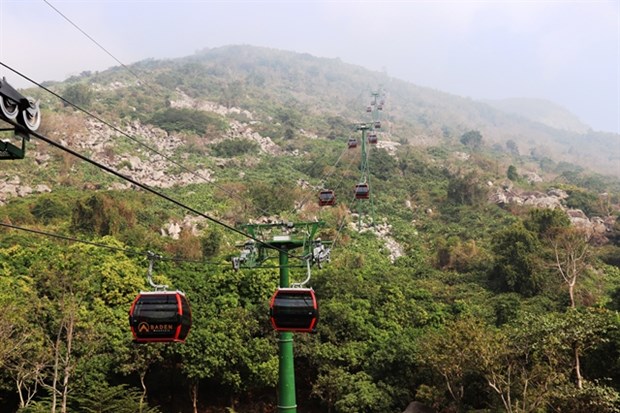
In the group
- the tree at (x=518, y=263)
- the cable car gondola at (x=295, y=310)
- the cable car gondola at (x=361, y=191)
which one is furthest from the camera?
the tree at (x=518, y=263)

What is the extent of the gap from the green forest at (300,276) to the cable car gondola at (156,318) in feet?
8.71

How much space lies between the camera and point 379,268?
31547 millimetres

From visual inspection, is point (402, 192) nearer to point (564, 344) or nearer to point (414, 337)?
point (414, 337)

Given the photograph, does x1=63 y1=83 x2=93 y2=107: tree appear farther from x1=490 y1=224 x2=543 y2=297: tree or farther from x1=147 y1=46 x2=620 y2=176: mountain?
x1=490 y1=224 x2=543 y2=297: tree

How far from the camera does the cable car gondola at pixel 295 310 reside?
11.9 m

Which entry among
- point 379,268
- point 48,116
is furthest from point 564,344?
point 48,116

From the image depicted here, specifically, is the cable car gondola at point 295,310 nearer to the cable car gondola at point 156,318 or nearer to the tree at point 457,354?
the cable car gondola at point 156,318

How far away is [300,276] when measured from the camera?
2756 cm

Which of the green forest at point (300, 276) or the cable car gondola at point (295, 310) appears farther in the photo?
the green forest at point (300, 276)

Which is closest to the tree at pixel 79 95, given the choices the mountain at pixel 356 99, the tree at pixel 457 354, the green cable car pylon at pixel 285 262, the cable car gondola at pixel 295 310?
the mountain at pixel 356 99

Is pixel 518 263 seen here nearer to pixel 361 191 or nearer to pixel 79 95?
pixel 361 191

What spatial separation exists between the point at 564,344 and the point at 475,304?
1114 cm

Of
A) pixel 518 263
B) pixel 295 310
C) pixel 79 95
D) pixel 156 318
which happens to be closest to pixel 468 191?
pixel 518 263

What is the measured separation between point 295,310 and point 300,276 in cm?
1575
